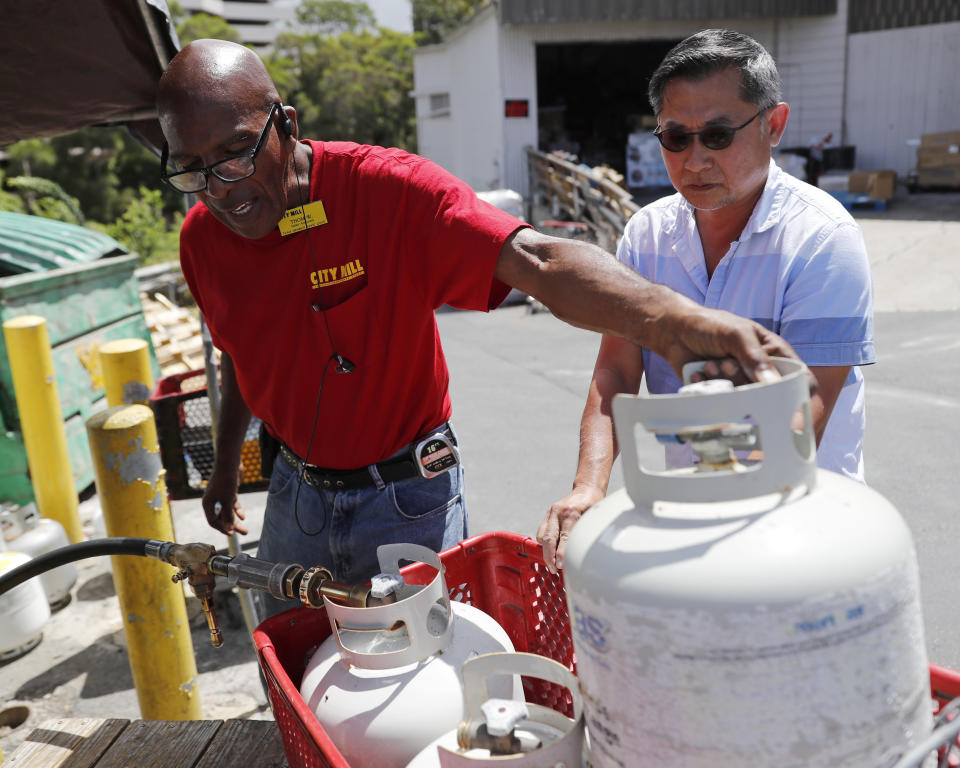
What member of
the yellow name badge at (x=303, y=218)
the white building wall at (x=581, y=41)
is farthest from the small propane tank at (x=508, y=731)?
the white building wall at (x=581, y=41)

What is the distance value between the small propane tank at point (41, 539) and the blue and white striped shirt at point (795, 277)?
12.4 ft

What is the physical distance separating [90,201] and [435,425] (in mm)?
28799

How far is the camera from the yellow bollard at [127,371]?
175 inches

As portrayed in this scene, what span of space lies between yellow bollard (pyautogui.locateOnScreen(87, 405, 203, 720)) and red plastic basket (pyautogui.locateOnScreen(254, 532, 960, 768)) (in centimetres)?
169

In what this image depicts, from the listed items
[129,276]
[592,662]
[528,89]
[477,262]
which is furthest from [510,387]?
[528,89]

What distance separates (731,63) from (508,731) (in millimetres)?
1603

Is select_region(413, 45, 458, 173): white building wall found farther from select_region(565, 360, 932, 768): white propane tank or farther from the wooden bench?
select_region(565, 360, 932, 768): white propane tank

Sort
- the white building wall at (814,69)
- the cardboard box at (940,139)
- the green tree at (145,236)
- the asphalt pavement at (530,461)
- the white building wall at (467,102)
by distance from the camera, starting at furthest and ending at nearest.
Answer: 1. the white building wall at (814,69)
2. the green tree at (145,236)
3. the white building wall at (467,102)
4. the cardboard box at (940,139)
5. the asphalt pavement at (530,461)

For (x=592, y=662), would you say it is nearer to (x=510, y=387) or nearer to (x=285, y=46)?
(x=510, y=387)

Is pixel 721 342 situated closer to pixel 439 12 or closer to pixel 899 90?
pixel 899 90

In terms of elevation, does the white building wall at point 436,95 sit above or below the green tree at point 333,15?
below

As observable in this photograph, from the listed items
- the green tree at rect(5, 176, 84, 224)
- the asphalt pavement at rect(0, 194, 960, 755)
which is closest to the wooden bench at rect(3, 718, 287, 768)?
the asphalt pavement at rect(0, 194, 960, 755)

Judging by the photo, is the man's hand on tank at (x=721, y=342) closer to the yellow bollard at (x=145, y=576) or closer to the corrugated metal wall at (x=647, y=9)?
the yellow bollard at (x=145, y=576)

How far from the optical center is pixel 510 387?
856 cm
